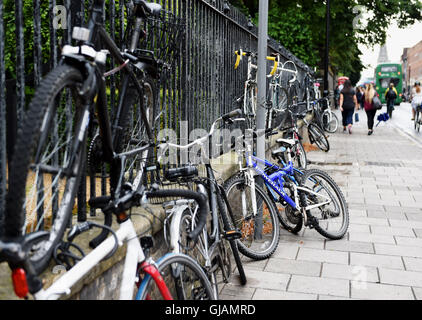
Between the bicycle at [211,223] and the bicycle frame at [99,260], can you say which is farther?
the bicycle at [211,223]

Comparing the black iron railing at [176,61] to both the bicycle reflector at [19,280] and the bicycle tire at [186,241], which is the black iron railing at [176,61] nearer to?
the bicycle tire at [186,241]

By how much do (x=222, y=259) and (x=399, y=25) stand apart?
68.3ft

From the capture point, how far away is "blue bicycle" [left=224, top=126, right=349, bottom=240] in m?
4.71

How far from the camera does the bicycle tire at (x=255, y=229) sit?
180 inches

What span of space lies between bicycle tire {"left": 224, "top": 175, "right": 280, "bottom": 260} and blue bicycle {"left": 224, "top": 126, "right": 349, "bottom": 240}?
1 centimetres

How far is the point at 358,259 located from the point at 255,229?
3.33 feet

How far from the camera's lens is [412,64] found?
476 ft

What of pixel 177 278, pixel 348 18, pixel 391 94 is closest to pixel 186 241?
pixel 177 278

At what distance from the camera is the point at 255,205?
4.77 m

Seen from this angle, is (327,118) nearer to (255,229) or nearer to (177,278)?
(255,229)

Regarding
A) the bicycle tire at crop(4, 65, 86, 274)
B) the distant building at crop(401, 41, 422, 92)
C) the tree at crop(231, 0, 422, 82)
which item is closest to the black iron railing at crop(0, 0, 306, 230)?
the bicycle tire at crop(4, 65, 86, 274)

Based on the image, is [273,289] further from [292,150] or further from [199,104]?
[292,150]

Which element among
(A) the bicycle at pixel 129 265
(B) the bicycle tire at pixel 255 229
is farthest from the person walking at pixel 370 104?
(A) the bicycle at pixel 129 265

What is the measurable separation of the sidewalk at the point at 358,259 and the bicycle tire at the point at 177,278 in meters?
1.21
